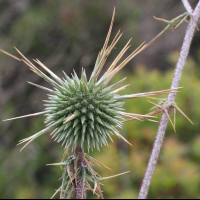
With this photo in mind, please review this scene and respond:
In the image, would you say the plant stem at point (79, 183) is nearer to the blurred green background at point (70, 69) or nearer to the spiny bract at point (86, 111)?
the spiny bract at point (86, 111)

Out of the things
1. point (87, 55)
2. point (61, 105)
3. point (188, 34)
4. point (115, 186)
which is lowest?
A: point (115, 186)

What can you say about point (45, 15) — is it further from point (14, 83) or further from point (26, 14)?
point (14, 83)

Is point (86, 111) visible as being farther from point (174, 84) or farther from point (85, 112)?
point (174, 84)

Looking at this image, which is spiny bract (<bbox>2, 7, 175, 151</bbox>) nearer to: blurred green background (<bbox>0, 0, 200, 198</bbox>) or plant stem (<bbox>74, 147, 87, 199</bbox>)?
plant stem (<bbox>74, 147, 87, 199</bbox>)

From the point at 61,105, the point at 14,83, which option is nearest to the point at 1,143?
the point at 14,83

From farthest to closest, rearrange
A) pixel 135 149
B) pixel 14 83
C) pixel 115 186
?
pixel 14 83 < pixel 135 149 < pixel 115 186

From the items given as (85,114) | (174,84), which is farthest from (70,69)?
(174,84)

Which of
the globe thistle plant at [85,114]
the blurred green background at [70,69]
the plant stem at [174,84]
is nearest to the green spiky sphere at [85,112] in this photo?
the globe thistle plant at [85,114]
